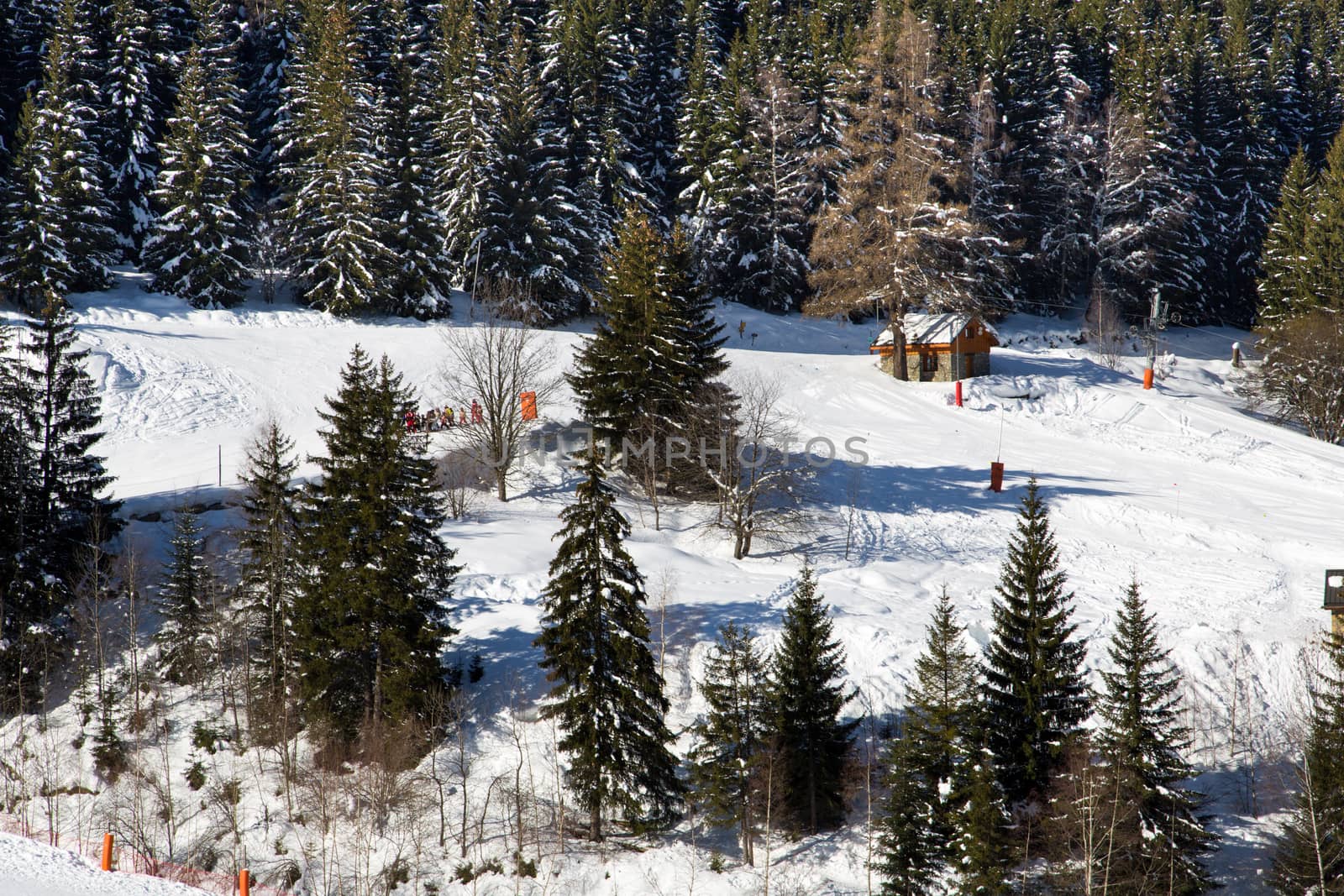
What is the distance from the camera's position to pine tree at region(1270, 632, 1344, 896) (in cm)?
1795

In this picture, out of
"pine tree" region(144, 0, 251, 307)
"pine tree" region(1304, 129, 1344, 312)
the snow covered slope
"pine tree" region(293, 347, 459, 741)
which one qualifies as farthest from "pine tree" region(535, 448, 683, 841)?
"pine tree" region(1304, 129, 1344, 312)

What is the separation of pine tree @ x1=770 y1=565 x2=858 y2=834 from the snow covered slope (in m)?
11.4

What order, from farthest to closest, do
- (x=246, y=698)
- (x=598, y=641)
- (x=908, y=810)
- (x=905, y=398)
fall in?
(x=905, y=398) < (x=246, y=698) < (x=598, y=641) < (x=908, y=810)

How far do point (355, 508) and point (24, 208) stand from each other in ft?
99.5

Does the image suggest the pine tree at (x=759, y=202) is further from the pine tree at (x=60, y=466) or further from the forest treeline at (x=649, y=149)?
the pine tree at (x=60, y=466)

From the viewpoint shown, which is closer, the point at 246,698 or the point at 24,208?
the point at 246,698

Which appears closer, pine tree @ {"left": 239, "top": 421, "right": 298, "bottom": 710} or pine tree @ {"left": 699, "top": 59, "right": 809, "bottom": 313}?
pine tree @ {"left": 239, "top": 421, "right": 298, "bottom": 710}

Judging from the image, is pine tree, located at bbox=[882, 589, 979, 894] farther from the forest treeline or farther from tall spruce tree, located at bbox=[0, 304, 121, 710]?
the forest treeline

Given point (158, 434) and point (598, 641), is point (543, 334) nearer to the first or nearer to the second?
point (158, 434)

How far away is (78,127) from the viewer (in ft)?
154

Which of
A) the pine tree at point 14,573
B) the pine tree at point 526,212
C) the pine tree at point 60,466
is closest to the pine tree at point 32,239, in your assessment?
the pine tree at point 526,212

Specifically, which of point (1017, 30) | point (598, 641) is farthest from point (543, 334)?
point (1017, 30)

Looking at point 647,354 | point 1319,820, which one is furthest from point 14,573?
point 1319,820

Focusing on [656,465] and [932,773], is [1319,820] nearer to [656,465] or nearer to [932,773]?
[932,773]
